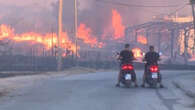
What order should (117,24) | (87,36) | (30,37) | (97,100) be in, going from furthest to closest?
(117,24) < (87,36) < (30,37) < (97,100)

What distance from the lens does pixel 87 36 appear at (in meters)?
61.2

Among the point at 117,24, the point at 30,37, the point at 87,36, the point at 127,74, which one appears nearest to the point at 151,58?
the point at 127,74

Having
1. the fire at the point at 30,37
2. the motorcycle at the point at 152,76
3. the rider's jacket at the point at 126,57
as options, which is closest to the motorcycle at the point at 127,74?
the rider's jacket at the point at 126,57

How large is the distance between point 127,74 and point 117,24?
5546 centimetres

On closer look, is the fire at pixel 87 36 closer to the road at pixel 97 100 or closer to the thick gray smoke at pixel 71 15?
the thick gray smoke at pixel 71 15

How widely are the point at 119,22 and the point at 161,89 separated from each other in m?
56.1

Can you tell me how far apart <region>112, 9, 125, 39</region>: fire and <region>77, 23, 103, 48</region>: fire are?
22.7ft

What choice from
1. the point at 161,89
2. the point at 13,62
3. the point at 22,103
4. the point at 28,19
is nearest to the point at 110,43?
the point at 28,19

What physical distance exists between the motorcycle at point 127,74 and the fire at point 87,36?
139ft

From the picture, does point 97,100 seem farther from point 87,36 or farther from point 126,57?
point 87,36

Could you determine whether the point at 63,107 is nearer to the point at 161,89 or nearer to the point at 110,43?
the point at 161,89

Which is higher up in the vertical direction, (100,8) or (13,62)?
(100,8)

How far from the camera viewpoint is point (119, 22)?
6994 centimetres

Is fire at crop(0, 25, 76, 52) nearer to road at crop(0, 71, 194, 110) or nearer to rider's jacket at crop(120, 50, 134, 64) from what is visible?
rider's jacket at crop(120, 50, 134, 64)
